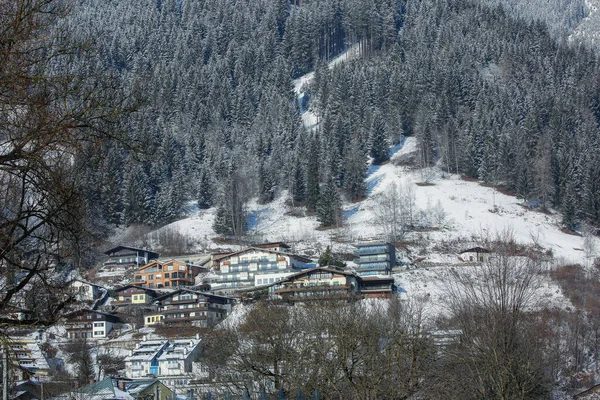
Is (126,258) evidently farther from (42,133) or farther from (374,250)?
(42,133)

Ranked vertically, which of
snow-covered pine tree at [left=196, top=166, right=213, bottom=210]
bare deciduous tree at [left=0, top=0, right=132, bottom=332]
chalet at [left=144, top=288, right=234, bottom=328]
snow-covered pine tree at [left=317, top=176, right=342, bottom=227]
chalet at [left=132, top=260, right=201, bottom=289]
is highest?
snow-covered pine tree at [left=196, top=166, right=213, bottom=210]

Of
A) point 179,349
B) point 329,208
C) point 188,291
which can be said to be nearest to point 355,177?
point 329,208

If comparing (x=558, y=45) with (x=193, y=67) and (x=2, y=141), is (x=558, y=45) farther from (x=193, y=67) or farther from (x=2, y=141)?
(x=2, y=141)

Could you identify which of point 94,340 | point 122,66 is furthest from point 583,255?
point 122,66

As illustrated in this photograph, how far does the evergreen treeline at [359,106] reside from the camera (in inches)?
4286

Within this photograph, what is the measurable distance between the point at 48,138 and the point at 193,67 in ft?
540

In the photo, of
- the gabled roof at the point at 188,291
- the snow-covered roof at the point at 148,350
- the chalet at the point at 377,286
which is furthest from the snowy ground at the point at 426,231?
the snow-covered roof at the point at 148,350

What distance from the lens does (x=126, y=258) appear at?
312 ft

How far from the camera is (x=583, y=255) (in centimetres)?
8375

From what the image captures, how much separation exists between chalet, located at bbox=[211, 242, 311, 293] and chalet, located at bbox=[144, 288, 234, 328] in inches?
340

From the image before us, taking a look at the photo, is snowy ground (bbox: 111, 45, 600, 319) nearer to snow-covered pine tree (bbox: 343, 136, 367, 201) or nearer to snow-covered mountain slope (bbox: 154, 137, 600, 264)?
snow-covered mountain slope (bbox: 154, 137, 600, 264)

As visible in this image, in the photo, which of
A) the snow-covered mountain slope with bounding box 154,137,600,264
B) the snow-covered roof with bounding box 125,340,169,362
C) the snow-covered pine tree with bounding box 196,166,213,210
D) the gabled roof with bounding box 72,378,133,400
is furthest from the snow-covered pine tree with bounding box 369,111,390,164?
the gabled roof with bounding box 72,378,133,400

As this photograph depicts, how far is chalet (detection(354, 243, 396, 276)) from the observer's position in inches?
3093

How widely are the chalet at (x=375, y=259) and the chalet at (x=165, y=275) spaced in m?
20.2
